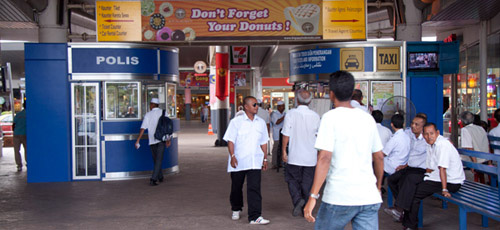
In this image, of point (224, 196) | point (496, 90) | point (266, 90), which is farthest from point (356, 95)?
point (266, 90)

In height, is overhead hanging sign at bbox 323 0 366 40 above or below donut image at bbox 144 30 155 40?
above

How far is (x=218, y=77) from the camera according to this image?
18359mm

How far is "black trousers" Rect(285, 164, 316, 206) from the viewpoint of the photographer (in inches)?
266

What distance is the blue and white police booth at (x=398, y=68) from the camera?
33.0 ft

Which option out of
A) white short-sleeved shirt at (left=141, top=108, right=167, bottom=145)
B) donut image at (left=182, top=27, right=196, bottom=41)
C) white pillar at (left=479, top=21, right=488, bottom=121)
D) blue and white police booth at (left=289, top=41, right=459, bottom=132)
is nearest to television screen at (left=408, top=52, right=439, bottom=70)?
blue and white police booth at (left=289, top=41, right=459, bottom=132)

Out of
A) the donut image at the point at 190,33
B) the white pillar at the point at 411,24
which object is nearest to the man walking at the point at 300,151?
the donut image at the point at 190,33

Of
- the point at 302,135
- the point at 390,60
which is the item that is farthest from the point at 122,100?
the point at 390,60

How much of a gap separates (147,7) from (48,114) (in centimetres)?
291

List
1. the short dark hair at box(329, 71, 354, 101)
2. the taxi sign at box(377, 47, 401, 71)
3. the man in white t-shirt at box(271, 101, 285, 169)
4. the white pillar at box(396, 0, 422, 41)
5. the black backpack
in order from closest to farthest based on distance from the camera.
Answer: the short dark hair at box(329, 71, 354, 101), the black backpack, the taxi sign at box(377, 47, 401, 71), the white pillar at box(396, 0, 422, 41), the man in white t-shirt at box(271, 101, 285, 169)

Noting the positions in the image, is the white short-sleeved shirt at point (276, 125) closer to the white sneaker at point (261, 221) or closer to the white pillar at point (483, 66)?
the white sneaker at point (261, 221)

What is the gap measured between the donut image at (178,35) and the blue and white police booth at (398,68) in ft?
9.67

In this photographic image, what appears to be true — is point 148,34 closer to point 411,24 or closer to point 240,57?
point 411,24

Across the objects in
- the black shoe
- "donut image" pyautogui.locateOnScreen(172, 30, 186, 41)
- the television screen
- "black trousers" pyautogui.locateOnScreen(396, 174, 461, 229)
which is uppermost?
"donut image" pyautogui.locateOnScreen(172, 30, 186, 41)

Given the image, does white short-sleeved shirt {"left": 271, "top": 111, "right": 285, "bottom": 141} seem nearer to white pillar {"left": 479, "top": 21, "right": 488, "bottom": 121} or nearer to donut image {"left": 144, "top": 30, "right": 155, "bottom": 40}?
donut image {"left": 144, "top": 30, "right": 155, "bottom": 40}
